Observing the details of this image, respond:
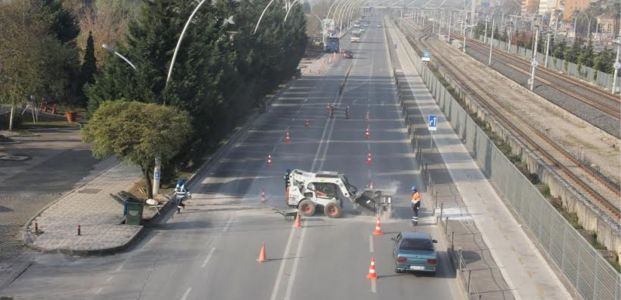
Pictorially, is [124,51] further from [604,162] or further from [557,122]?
[557,122]

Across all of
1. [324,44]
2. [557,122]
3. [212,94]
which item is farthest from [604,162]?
[324,44]

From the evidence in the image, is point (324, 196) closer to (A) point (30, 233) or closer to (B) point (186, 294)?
(A) point (30, 233)

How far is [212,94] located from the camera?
1473 inches

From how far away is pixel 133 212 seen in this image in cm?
2797

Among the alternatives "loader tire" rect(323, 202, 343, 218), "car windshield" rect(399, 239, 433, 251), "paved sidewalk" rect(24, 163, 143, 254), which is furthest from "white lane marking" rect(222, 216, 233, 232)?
"car windshield" rect(399, 239, 433, 251)

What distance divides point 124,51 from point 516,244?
16934 mm

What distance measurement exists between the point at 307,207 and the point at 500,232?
250 inches

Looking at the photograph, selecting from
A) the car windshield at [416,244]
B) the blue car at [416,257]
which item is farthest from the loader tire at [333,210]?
the blue car at [416,257]

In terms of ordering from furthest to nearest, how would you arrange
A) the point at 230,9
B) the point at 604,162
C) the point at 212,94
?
the point at 230,9 < the point at 604,162 < the point at 212,94

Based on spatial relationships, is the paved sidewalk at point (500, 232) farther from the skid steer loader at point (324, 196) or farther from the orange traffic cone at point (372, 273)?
the skid steer loader at point (324, 196)

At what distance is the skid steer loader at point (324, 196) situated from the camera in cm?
3017

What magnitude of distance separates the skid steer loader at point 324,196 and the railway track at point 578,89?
34374 millimetres

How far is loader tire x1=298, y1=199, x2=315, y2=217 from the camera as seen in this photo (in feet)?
98.9

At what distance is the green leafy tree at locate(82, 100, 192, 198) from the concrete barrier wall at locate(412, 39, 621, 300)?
37.8 ft
